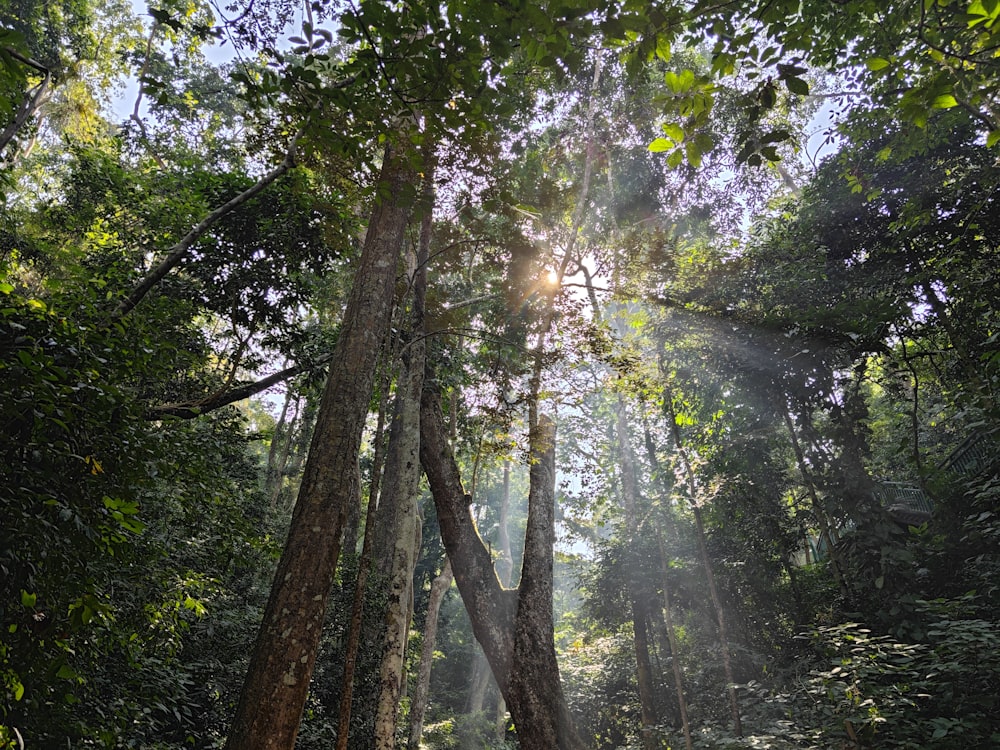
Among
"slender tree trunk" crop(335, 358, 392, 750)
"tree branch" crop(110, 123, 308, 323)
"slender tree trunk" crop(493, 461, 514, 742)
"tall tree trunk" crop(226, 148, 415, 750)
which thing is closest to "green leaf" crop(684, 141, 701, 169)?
"tall tree trunk" crop(226, 148, 415, 750)

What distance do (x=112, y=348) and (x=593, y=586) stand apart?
13.9 m

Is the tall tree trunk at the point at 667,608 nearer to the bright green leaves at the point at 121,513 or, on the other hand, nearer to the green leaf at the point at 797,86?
the bright green leaves at the point at 121,513

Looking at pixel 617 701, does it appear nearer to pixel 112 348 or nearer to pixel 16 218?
pixel 112 348

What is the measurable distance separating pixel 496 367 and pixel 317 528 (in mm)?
4334

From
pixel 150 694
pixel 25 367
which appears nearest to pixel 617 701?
pixel 150 694

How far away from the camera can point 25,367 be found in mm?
2035

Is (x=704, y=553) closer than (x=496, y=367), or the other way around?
(x=496, y=367)

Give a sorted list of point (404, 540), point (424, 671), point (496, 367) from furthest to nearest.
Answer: point (424, 671)
point (496, 367)
point (404, 540)

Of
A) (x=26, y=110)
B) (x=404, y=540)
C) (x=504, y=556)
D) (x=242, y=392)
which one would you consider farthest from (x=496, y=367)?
(x=504, y=556)

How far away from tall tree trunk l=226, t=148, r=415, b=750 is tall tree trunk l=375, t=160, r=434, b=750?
896 mm

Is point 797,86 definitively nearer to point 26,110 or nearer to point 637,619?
point 637,619

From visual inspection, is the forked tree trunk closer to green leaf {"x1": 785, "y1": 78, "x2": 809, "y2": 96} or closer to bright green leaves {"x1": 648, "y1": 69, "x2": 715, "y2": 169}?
bright green leaves {"x1": 648, "y1": 69, "x2": 715, "y2": 169}

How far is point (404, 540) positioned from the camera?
536 cm

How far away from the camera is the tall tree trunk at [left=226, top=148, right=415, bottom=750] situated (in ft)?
8.97
